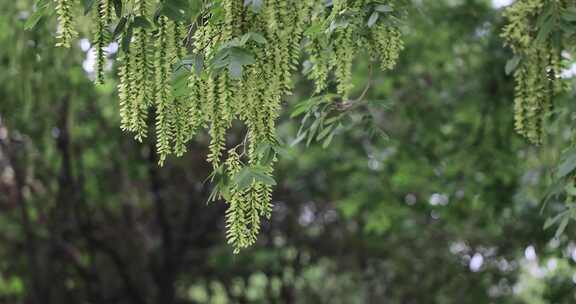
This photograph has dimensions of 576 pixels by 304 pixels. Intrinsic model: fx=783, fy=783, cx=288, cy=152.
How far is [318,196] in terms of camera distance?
7391 millimetres

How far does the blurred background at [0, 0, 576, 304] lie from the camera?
5.50m

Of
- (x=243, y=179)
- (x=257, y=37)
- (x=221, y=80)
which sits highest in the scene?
(x=257, y=37)

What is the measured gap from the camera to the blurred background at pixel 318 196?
550cm

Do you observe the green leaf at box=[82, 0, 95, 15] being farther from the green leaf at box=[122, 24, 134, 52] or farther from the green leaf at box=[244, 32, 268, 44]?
the green leaf at box=[244, 32, 268, 44]

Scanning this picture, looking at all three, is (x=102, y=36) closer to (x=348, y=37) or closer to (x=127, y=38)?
(x=127, y=38)

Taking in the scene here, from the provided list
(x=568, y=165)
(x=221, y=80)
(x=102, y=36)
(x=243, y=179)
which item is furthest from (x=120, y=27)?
(x=568, y=165)

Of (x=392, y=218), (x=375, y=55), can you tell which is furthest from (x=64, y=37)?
(x=392, y=218)

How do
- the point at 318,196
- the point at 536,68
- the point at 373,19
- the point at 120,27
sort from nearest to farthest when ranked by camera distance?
1. the point at 120,27
2. the point at 373,19
3. the point at 536,68
4. the point at 318,196

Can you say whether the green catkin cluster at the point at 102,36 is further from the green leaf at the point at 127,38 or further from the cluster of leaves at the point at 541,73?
the cluster of leaves at the point at 541,73

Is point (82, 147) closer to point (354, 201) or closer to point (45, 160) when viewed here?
point (45, 160)

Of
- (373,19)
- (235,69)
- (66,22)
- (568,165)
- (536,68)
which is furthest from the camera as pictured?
(536,68)

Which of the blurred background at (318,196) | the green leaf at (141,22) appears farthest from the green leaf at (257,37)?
the blurred background at (318,196)

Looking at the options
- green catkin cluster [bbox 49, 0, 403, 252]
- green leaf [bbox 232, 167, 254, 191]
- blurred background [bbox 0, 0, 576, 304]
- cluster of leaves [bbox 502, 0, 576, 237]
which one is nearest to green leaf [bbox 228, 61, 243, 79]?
green catkin cluster [bbox 49, 0, 403, 252]

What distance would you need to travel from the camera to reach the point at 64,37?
6.13 ft
